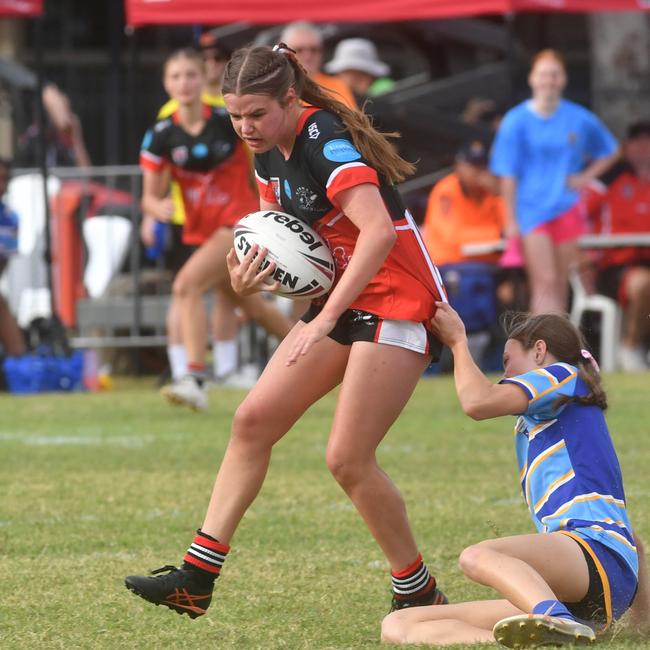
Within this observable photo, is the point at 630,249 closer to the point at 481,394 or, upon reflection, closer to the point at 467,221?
the point at 467,221

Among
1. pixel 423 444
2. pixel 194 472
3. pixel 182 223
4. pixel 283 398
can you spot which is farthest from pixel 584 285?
pixel 283 398

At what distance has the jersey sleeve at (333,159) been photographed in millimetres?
4723

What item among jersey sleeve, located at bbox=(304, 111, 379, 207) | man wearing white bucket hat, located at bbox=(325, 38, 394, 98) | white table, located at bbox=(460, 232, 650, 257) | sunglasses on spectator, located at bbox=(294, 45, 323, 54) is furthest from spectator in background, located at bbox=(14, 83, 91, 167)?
jersey sleeve, located at bbox=(304, 111, 379, 207)

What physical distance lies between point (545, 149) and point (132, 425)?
4.13 meters

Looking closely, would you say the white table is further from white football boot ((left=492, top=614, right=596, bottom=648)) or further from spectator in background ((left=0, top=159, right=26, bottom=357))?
white football boot ((left=492, top=614, right=596, bottom=648))

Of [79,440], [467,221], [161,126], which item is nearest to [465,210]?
[467,221]

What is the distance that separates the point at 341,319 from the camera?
4910 mm

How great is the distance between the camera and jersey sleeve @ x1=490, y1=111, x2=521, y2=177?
12.1 m

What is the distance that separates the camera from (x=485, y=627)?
14.8 feet

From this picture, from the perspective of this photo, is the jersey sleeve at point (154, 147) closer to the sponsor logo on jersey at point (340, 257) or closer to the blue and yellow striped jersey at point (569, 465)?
the sponsor logo on jersey at point (340, 257)

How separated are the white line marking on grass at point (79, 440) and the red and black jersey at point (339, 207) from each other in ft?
13.5

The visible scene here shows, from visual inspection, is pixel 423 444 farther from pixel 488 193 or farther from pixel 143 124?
pixel 143 124

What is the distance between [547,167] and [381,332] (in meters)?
7.56

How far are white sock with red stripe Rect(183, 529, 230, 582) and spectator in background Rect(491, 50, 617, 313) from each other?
730 centimetres
